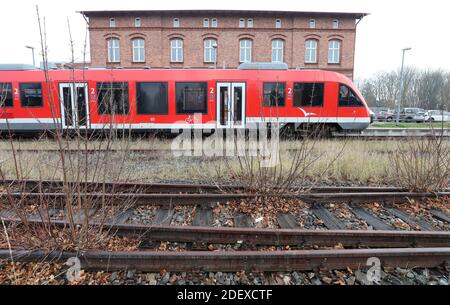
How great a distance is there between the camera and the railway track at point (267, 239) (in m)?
2.66

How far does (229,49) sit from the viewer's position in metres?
26.1

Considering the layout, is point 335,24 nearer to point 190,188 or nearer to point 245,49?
point 245,49

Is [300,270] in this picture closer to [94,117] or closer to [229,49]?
[94,117]

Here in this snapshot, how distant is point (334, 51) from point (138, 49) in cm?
2040

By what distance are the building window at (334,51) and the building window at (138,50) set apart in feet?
63.4

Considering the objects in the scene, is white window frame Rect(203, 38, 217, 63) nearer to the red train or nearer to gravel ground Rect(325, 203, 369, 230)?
the red train

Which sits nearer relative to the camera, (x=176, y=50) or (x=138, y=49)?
(x=138, y=49)

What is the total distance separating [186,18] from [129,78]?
18450 millimetres

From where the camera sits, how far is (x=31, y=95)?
34.2 feet

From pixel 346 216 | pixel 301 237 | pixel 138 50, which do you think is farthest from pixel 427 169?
pixel 138 50

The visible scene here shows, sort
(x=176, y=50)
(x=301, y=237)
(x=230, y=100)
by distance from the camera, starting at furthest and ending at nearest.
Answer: (x=176, y=50) → (x=230, y=100) → (x=301, y=237)

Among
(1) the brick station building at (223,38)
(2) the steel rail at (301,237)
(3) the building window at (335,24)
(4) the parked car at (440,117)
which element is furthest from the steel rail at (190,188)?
(3) the building window at (335,24)

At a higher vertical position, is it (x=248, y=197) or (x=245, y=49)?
(x=245, y=49)

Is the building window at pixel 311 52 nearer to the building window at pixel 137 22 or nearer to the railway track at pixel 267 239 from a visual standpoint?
the building window at pixel 137 22
